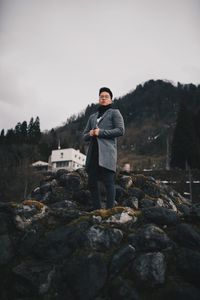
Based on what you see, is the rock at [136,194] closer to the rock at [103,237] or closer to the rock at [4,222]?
the rock at [103,237]

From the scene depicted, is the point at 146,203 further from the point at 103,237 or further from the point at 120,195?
the point at 103,237

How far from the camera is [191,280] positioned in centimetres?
344

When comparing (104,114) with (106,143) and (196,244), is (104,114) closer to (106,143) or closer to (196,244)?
(106,143)

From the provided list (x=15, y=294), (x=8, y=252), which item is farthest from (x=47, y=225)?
(x=15, y=294)

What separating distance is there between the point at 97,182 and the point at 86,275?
2.28 meters

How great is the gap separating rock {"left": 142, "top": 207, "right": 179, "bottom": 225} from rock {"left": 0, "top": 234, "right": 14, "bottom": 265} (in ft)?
6.62

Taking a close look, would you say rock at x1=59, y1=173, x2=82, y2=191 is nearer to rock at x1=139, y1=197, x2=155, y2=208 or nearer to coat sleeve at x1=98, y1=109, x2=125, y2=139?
Result: rock at x1=139, y1=197, x2=155, y2=208

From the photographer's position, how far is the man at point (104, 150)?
5609mm

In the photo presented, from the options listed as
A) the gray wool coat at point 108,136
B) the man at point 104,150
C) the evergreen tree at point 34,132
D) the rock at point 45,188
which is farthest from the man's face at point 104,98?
the evergreen tree at point 34,132

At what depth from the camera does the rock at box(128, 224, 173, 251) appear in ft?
12.8

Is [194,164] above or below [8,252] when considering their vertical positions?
above

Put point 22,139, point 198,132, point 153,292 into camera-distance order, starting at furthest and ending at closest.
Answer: point 22,139
point 198,132
point 153,292

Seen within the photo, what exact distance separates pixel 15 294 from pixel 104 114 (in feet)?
12.1

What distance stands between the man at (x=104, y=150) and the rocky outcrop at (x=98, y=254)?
Result: 0.97 m
